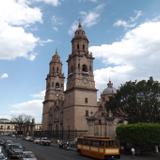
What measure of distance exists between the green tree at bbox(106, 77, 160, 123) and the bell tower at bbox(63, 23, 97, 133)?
19991 millimetres

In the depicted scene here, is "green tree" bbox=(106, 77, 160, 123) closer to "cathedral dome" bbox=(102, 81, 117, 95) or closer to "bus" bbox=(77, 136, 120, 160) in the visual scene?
"bus" bbox=(77, 136, 120, 160)

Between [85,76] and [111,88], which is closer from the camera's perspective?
[85,76]

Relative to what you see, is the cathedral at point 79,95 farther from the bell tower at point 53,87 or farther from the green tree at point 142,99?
the green tree at point 142,99

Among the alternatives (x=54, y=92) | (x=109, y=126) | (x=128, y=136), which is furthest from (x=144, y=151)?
(x=54, y=92)

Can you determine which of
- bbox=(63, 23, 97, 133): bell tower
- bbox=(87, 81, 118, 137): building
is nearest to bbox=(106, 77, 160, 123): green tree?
bbox=(87, 81, 118, 137): building

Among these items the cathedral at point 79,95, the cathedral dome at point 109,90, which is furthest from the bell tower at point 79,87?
the cathedral dome at point 109,90

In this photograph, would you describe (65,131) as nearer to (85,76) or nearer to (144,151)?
(85,76)

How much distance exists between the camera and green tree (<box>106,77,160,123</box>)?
58.3 meters

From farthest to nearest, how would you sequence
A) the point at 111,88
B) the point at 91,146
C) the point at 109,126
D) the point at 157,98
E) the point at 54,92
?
the point at 54,92, the point at 111,88, the point at 109,126, the point at 157,98, the point at 91,146

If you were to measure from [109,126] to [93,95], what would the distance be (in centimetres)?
1361

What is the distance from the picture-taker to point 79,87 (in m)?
79.7

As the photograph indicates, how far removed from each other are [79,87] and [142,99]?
76.8 ft

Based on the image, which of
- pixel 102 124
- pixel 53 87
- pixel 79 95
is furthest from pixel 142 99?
pixel 53 87

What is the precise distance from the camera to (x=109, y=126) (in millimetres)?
69312
